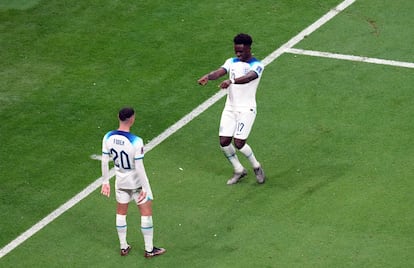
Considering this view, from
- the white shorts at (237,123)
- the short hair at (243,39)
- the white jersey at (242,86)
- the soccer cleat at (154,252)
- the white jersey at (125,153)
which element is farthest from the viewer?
the white shorts at (237,123)

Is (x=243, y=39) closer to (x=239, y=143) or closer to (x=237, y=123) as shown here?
(x=237, y=123)

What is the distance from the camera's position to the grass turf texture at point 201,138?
54.3 ft

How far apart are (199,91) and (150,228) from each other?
5.68 metres

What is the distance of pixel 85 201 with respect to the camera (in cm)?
1792

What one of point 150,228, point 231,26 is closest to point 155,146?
point 150,228

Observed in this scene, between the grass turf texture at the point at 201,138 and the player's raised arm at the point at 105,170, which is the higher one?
the player's raised arm at the point at 105,170

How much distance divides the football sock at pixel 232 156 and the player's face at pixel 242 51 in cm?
148

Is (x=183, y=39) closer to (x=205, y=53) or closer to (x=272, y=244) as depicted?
(x=205, y=53)

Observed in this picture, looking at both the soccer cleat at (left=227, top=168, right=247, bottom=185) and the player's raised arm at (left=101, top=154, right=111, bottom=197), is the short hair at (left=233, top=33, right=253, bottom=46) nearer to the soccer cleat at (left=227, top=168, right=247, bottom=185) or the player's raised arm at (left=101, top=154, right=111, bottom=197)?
the soccer cleat at (left=227, top=168, right=247, bottom=185)

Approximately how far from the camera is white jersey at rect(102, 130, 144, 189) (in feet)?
51.0

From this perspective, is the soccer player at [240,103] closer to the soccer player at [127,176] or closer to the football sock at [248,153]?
the football sock at [248,153]

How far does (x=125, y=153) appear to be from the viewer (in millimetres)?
15617

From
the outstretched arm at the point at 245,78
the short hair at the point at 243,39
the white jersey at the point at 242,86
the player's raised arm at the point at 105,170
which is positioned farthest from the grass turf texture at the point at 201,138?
the short hair at the point at 243,39

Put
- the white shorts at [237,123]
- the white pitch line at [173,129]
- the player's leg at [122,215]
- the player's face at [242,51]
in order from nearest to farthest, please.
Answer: the player's leg at [122,215]
the white pitch line at [173,129]
the player's face at [242,51]
the white shorts at [237,123]
